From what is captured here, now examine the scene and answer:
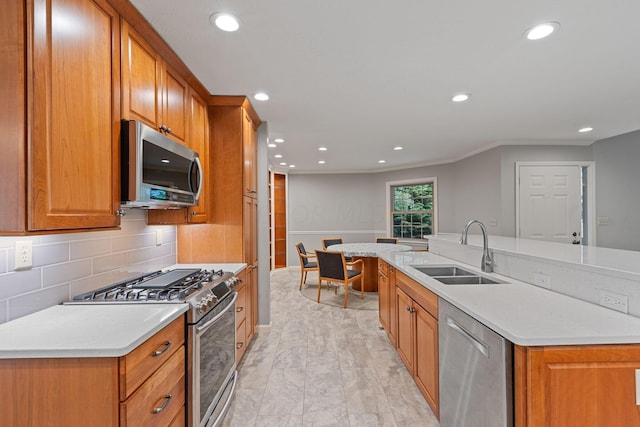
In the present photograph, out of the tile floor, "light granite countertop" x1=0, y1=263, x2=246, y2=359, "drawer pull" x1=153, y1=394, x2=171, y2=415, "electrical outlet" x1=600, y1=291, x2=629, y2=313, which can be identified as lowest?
the tile floor

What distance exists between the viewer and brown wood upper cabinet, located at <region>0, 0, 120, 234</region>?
0.99m

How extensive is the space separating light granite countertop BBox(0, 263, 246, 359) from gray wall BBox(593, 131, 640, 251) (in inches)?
238

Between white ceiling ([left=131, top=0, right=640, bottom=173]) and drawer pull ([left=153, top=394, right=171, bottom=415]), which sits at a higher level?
white ceiling ([left=131, top=0, right=640, bottom=173])

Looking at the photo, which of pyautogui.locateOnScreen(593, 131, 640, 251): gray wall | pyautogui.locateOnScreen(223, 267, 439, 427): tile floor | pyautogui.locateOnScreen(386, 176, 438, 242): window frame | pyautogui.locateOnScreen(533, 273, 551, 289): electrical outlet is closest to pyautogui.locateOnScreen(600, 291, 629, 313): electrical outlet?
pyautogui.locateOnScreen(533, 273, 551, 289): electrical outlet

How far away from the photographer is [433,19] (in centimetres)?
159

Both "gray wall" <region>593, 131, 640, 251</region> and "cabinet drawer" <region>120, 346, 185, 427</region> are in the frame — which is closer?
"cabinet drawer" <region>120, 346, 185, 427</region>

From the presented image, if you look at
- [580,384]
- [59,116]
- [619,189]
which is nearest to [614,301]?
[580,384]

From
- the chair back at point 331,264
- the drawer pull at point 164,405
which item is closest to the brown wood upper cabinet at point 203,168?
the drawer pull at point 164,405

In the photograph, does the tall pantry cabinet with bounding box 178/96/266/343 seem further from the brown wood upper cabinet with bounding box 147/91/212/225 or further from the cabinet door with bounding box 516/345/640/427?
the cabinet door with bounding box 516/345/640/427

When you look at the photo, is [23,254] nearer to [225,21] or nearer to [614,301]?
[225,21]

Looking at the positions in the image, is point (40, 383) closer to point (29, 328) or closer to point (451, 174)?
point (29, 328)

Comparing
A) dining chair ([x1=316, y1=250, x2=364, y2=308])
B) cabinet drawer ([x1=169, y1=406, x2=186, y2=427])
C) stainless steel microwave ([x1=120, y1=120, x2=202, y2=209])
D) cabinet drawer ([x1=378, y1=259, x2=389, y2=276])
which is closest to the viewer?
cabinet drawer ([x1=169, y1=406, x2=186, y2=427])

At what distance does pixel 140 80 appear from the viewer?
1.63m

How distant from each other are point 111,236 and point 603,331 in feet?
8.38
